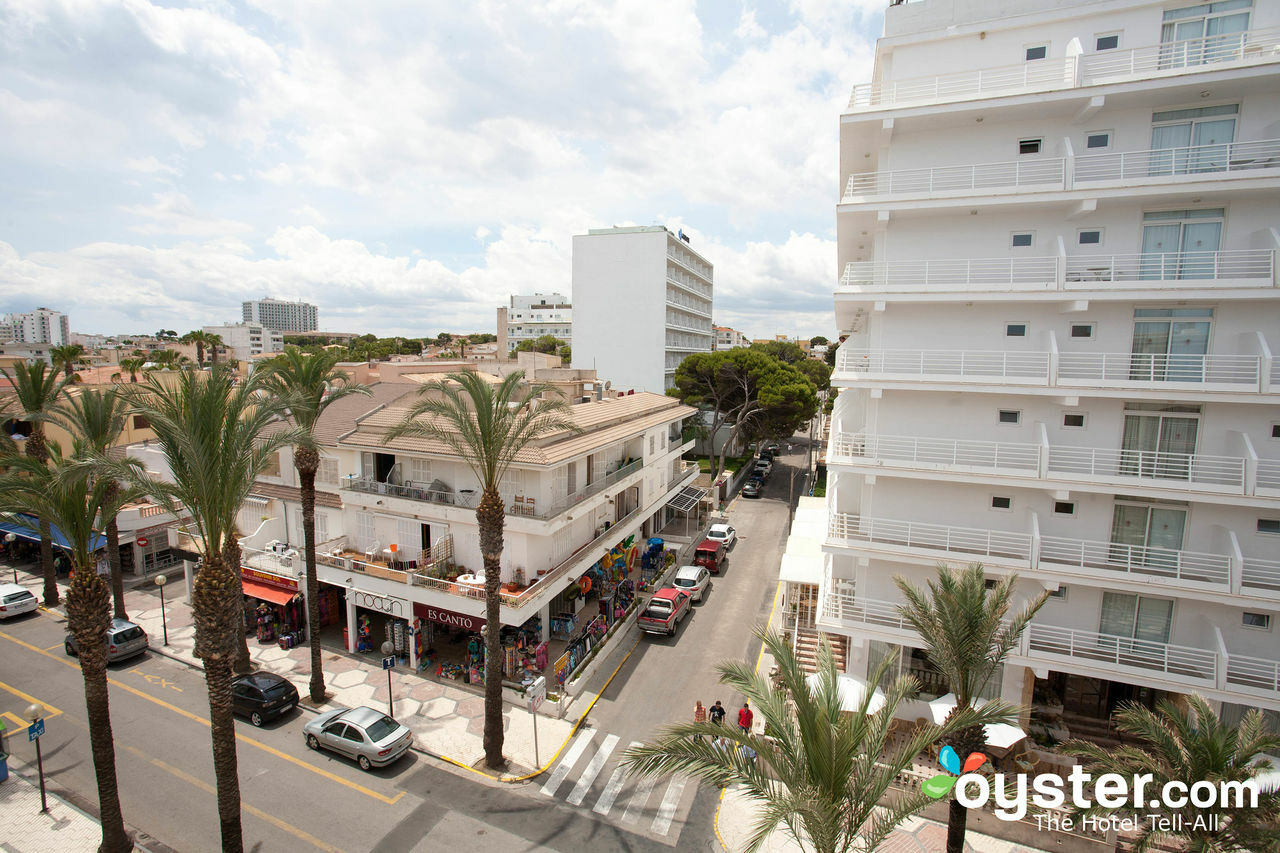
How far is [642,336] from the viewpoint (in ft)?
203

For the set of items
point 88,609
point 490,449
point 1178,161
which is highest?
point 1178,161

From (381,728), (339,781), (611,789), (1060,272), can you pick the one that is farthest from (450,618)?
(1060,272)

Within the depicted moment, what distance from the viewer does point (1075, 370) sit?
15.8 meters

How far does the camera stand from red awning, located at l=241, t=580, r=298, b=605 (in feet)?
72.8

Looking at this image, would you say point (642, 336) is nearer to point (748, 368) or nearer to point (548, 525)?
point (748, 368)

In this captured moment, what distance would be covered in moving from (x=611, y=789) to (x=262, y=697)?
37.2ft

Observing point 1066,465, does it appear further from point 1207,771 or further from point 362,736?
point 362,736

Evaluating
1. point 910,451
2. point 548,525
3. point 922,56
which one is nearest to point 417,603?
point 548,525

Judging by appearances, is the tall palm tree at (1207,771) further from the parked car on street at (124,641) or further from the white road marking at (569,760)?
the parked car on street at (124,641)

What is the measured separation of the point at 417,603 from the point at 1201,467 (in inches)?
960

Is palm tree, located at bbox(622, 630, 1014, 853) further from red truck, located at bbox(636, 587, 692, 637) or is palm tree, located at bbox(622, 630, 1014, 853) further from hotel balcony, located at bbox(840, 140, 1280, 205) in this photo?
red truck, located at bbox(636, 587, 692, 637)

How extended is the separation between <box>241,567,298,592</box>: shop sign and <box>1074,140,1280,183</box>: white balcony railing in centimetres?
2982

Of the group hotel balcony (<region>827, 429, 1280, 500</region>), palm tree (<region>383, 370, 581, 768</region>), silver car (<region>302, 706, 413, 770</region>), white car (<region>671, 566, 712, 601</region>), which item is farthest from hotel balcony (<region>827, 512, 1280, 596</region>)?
silver car (<region>302, 706, 413, 770</region>)

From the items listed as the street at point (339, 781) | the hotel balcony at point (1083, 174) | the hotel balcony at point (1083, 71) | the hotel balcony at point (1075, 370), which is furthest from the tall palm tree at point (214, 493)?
the hotel balcony at point (1083, 71)
